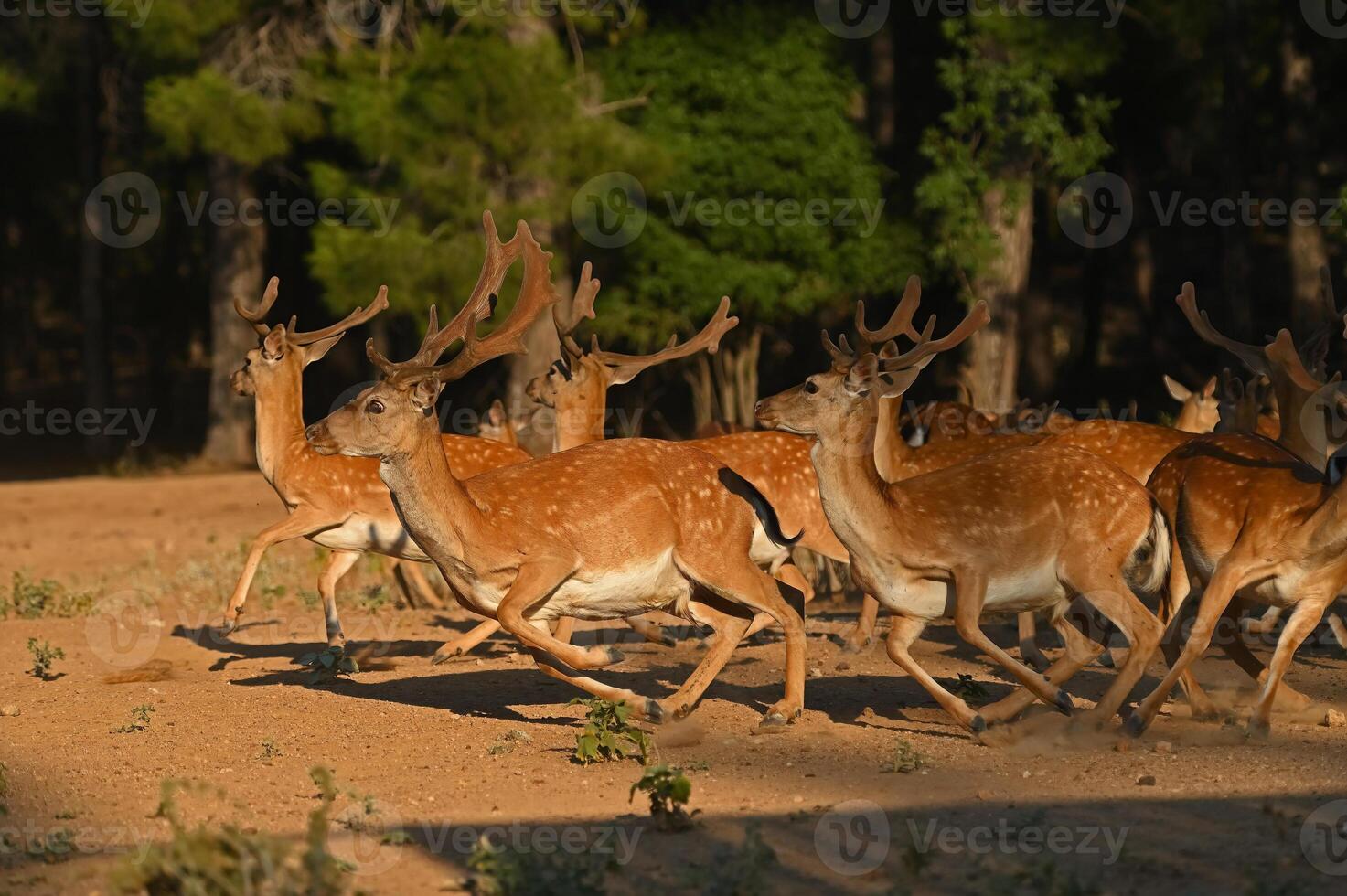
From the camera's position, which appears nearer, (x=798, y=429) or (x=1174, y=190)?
(x=798, y=429)

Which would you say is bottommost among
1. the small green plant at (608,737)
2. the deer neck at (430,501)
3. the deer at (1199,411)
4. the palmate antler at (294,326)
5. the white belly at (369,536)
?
the small green plant at (608,737)

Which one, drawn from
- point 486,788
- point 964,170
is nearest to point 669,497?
point 486,788

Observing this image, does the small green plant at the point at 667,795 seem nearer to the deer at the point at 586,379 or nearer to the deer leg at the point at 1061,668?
the deer leg at the point at 1061,668

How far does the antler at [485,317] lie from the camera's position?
8016mm

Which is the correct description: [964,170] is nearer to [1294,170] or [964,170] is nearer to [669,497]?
[1294,170]

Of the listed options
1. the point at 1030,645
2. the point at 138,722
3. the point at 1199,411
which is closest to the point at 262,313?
the point at 138,722

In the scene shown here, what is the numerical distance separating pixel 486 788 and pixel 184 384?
3093cm

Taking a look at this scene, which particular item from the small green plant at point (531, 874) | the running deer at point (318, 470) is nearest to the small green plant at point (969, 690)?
the small green plant at point (531, 874)

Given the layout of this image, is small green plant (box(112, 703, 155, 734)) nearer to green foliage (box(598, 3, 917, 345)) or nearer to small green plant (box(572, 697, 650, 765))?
small green plant (box(572, 697, 650, 765))

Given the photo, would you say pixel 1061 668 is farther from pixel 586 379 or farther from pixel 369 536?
pixel 369 536

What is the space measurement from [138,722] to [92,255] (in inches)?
791

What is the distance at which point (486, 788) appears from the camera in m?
6.82

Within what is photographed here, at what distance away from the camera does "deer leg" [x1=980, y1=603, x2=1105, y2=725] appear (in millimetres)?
7805

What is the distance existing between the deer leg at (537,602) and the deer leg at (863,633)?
103 inches
